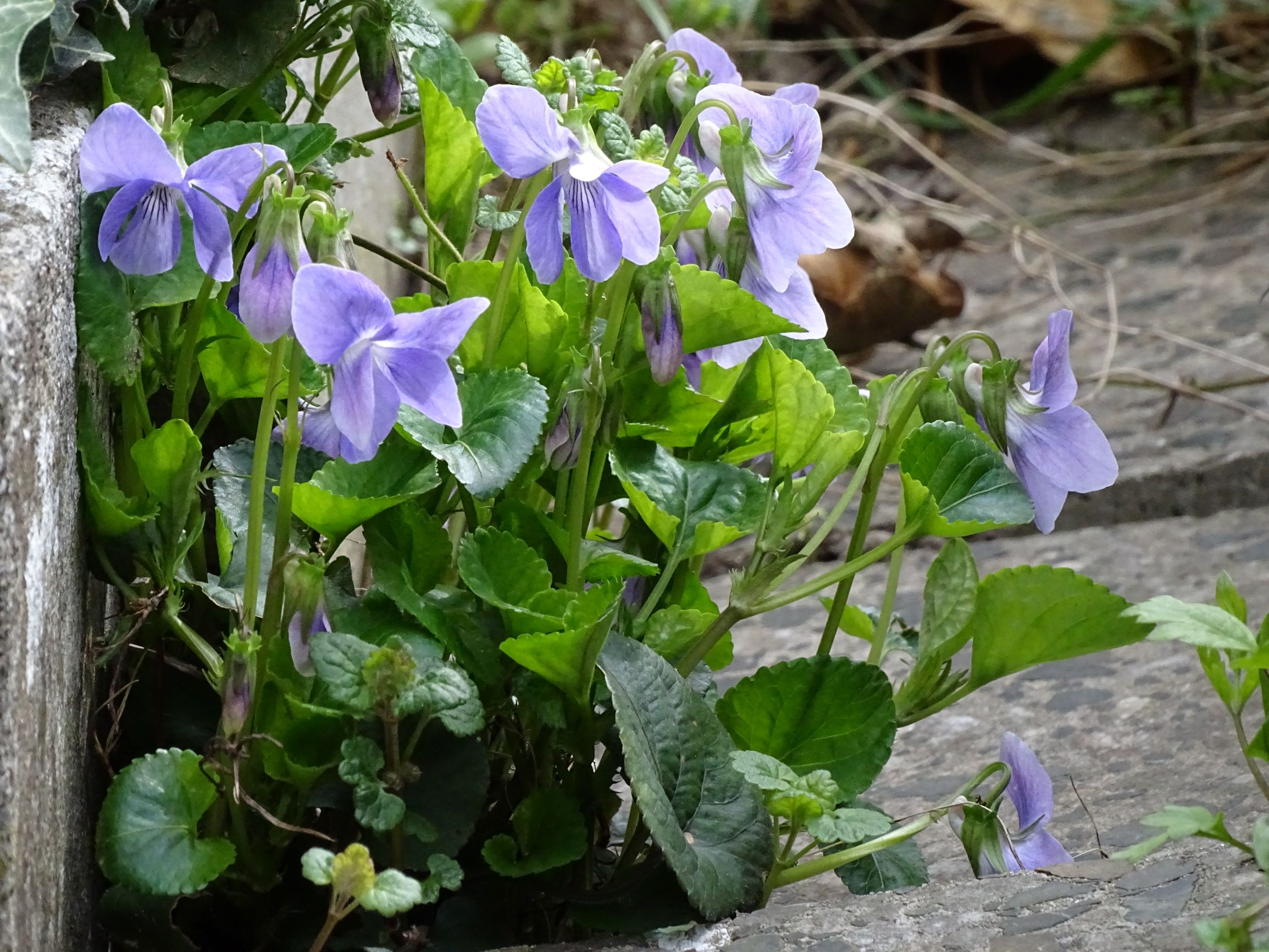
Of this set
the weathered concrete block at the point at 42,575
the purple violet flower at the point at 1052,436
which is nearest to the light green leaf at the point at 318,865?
the weathered concrete block at the point at 42,575

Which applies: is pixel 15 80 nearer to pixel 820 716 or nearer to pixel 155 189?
pixel 155 189

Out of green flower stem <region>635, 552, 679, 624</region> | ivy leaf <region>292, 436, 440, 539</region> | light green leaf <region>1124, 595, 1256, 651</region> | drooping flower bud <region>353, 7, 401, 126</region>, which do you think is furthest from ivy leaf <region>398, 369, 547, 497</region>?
light green leaf <region>1124, 595, 1256, 651</region>

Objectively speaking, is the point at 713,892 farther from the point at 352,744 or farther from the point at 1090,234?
the point at 1090,234

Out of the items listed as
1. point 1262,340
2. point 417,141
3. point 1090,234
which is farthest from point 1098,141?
point 417,141

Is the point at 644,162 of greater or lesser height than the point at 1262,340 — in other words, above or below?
above

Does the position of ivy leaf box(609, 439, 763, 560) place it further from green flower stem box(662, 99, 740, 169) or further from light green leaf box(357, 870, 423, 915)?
light green leaf box(357, 870, 423, 915)

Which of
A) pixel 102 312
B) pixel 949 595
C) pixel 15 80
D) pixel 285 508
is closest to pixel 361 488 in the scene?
pixel 285 508
